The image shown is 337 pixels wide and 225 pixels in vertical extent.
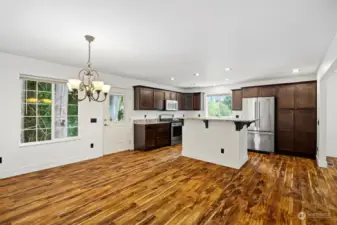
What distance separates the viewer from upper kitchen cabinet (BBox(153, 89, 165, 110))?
621 centimetres

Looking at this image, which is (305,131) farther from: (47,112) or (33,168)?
(33,168)

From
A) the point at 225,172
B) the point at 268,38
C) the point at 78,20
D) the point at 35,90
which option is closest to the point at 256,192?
the point at 225,172

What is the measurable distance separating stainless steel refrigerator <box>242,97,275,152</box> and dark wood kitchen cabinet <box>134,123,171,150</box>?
2.83 meters

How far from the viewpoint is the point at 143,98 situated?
18.9 ft

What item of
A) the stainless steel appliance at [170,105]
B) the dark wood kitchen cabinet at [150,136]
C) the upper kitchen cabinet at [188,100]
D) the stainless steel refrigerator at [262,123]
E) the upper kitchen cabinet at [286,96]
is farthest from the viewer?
the upper kitchen cabinet at [188,100]

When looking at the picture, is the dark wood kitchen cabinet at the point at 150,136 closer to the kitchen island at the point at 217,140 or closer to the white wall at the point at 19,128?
the kitchen island at the point at 217,140

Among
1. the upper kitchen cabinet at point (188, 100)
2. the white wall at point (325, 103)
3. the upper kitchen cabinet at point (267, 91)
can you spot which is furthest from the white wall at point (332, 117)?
the upper kitchen cabinet at point (188, 100)

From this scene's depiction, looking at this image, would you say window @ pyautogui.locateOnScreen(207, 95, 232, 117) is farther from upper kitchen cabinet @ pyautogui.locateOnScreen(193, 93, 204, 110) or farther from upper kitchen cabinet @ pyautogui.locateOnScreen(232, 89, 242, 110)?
upper kitchen cabinet @ pyautogui.locateOnScreen(232, 89, 242, 110)

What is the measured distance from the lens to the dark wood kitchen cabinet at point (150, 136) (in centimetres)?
546

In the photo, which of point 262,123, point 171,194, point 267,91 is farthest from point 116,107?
point 267,91

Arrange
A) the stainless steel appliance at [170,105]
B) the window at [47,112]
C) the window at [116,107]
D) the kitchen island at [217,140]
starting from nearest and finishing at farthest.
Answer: the window at [47,112]
the kitchen island at [217,140]
the window at [116,107]
the stainless steel appliance at [170,105]

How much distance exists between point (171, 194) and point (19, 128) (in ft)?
11.0

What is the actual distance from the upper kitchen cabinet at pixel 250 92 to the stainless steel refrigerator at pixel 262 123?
301 mm

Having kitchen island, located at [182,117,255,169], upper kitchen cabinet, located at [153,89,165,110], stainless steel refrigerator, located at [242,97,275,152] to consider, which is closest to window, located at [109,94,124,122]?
upper kitchen cabinet, located at [153,89,165,110]
